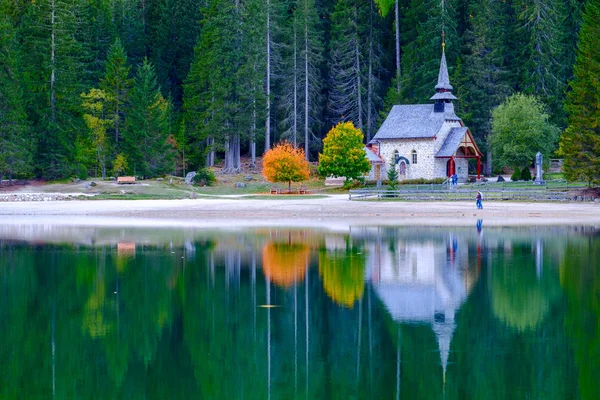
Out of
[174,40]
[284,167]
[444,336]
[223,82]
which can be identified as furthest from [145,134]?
[444,336]

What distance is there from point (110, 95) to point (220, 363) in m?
59.1

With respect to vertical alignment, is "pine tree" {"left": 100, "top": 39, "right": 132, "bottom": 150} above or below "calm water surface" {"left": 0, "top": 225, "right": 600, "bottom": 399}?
above

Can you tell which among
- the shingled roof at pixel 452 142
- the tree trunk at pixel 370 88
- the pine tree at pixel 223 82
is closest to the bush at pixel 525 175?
the shingled roof at pixel 452 142

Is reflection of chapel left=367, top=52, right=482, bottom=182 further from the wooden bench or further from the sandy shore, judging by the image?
the wooden bench

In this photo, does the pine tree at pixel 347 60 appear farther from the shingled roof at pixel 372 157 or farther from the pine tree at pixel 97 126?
the pine tree at pixel 97 126

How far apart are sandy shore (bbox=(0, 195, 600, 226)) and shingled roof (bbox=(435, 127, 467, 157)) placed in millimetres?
17757

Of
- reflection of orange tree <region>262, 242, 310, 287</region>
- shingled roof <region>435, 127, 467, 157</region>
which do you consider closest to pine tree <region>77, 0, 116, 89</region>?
shingled roof <region>435, 127, 467, 157</region>

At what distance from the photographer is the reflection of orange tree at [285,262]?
26.8 m

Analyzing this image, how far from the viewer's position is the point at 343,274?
2761 centimetres

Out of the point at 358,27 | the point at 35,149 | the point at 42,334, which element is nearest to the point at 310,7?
the point at 358,27

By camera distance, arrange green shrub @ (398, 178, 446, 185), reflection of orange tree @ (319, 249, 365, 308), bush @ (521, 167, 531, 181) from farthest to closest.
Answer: green shrub @ (398, 178, 446, 185), bush @ (521, 167, 531, 181), reflection of orange tree @ (319, 249, 365, 308)

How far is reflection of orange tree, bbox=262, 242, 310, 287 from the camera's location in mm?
26781

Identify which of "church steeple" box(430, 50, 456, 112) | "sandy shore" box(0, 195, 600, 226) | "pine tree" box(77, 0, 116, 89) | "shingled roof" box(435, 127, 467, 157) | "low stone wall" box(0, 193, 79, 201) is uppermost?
"pine tree" box(77, 0, 116, 89)

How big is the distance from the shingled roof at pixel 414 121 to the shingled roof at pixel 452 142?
1206mm
